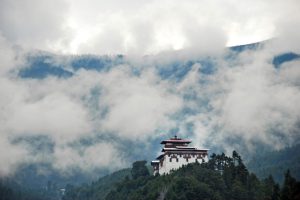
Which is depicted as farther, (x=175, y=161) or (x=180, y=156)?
(x=180, y=156)

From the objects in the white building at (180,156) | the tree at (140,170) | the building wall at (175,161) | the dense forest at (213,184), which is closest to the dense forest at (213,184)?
the dense forest at (213,184)

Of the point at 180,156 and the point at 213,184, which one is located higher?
the point at 180,156

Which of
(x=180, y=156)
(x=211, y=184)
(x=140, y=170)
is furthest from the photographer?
(x=140, y=170)

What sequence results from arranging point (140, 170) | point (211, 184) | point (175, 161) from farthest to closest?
point (140, 170) → point (175, 161) → point (211, 184)

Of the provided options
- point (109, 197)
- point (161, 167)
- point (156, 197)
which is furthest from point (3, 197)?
point (156, 197)

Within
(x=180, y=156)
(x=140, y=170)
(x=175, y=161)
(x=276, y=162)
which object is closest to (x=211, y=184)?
(x=175, y=161)

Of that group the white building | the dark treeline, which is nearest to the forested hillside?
the white building

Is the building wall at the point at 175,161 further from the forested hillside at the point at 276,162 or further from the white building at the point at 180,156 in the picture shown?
the forested hillside at the point at 276,162

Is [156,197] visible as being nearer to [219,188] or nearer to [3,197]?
[219,188]

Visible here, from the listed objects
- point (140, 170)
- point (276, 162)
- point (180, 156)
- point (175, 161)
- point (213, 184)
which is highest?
point (276, 162)

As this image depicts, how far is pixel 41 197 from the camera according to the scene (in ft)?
600

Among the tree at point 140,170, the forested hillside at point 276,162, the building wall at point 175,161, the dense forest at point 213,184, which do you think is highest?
the forested hillside at point 276,162

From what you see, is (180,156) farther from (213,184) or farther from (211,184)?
(213,184)

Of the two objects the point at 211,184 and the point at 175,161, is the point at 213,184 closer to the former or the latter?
the point at 211,184
